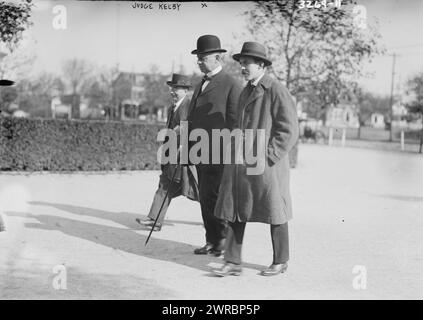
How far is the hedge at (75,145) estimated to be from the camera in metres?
12.4

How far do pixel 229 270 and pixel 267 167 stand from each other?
0.96m

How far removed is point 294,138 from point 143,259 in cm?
192

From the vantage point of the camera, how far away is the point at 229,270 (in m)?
4.66

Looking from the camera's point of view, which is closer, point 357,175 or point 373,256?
point 373,256

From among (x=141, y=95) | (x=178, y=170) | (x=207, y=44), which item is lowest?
(x=178, y=170)

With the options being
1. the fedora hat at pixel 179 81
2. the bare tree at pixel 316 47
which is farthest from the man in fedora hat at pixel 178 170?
the bare tree at pixel 316 47

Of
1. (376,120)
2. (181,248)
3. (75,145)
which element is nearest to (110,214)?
(181,248)

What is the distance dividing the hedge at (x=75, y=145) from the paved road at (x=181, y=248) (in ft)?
6.23

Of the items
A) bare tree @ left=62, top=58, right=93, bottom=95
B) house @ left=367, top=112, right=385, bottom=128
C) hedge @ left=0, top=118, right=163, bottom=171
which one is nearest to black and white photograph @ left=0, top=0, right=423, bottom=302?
hedge @ left=0, top=118, right=163, bottom=171

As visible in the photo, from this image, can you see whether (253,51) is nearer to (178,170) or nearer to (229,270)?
(229,270)

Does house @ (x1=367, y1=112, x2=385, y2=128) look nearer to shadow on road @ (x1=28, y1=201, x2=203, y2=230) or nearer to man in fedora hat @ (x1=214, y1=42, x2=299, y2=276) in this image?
shadow on road @ (x1=28, y1=201, x2=203, y2=230)
